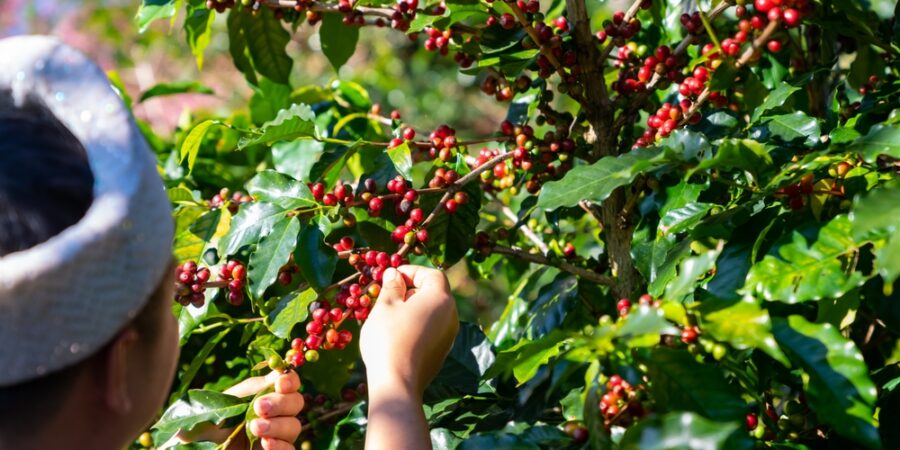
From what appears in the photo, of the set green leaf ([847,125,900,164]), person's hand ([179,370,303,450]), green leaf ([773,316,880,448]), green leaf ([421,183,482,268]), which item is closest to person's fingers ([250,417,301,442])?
person's hand ([179,370,303,450])

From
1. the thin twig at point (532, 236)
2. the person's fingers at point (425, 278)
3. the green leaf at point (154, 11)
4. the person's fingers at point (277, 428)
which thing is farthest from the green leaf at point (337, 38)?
the person's fingers at point (277, 428)

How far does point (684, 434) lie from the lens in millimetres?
884

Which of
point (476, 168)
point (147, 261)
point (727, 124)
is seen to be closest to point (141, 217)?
point (147, 261)

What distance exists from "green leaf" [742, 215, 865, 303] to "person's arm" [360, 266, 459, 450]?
1.28ft

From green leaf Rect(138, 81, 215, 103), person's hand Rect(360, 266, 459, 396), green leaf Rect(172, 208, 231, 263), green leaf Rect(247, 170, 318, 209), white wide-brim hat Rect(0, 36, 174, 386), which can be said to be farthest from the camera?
green leaf Rect(138, 81, 215, 103)

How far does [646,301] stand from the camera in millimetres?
1065

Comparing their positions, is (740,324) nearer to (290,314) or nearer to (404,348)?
(404,348)

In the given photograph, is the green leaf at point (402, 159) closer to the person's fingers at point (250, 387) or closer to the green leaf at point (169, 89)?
the person's fingers at point (250, 387)

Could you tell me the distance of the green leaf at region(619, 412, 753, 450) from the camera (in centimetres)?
87

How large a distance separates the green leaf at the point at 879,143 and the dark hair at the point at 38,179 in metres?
0.78

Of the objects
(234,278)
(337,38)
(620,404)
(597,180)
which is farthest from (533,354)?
(337,38)

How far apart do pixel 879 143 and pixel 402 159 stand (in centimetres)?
66

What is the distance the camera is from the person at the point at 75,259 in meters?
0.87

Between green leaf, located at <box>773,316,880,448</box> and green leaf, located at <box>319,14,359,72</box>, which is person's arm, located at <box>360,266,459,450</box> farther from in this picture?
green leaf, located at <box>319,14,359,72</box>
